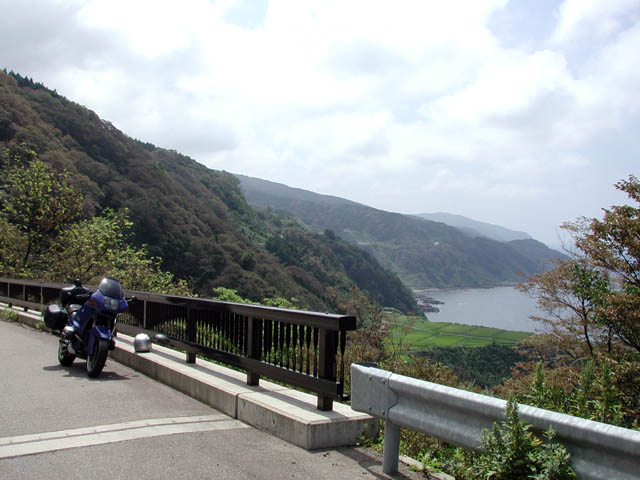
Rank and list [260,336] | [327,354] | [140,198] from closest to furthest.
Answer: [327,354], [260,336], [140,198]

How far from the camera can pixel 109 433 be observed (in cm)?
521

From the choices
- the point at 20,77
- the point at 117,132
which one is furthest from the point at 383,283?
the point at 20,77

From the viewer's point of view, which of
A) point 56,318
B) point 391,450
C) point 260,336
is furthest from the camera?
point 56,318

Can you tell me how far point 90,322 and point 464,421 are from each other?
6.10 meters

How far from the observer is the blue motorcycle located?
7781mm

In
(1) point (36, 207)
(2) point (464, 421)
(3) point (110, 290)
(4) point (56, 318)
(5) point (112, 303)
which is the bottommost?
(4) point (56, 318)

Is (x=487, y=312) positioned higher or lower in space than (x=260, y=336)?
lower

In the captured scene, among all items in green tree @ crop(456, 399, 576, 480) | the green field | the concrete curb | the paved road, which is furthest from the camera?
the green field

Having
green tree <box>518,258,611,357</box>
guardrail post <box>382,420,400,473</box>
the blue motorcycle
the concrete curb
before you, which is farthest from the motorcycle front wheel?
green tree <box>518,258,611,357</box>

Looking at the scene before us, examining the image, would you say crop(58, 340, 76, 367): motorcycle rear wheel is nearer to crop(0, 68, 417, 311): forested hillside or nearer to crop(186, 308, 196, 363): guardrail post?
crop(186, 308, 196, 363): guardrail post

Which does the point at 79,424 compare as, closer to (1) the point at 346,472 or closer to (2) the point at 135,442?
(2) the point at 135,442

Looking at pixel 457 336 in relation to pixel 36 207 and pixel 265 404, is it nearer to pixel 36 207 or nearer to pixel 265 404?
pixel 36 207

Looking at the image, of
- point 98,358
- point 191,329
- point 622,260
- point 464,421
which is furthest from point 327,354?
point 622,260

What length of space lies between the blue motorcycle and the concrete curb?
0.70 m
